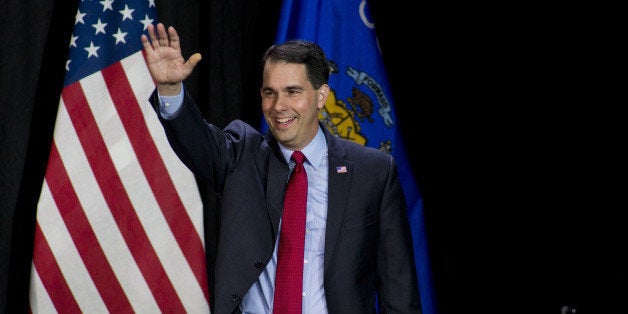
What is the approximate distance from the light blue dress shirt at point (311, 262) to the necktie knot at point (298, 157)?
0.02m

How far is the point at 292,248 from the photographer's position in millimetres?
1887

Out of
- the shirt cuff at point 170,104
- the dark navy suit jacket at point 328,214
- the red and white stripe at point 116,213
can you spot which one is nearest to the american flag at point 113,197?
the red and white stripe at point 116,213

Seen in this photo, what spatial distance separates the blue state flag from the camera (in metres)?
2.98

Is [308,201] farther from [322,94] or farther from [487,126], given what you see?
[487,126]

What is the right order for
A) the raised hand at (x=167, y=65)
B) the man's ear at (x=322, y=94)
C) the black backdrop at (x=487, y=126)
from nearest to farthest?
1. the raised hand at (x=167, y=65)
2. the man's ear at (x=322, y=94)
3. the black backdrop at (x=487, y=126)

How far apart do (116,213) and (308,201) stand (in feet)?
3.57

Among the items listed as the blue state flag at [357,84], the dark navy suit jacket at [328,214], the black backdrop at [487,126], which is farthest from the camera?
the blue state flag at [357,84]

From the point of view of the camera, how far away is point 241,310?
6.20 feet

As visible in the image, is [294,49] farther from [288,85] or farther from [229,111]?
[229,111]

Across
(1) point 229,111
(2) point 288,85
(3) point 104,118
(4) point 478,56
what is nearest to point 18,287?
(3) point 104,118

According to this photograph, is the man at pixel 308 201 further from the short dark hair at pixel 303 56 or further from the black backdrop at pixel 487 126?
the black backdrop at pixel 487 126

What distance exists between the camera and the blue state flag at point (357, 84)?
2.98 meters

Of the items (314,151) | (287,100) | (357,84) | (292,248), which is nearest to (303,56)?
(287,100)

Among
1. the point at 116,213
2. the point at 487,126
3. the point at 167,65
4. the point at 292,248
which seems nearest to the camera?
the point at 167,65
